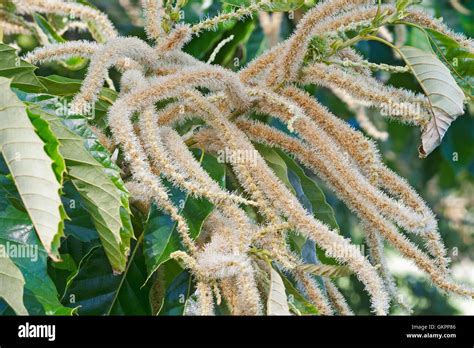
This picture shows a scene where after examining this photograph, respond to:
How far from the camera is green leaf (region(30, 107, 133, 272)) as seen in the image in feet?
3.78

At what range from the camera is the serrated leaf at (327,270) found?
1.21 meters

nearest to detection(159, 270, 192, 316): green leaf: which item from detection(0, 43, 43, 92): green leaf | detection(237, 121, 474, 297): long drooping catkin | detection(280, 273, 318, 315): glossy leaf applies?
detection(280, 273, 318, 315): glossy leaf

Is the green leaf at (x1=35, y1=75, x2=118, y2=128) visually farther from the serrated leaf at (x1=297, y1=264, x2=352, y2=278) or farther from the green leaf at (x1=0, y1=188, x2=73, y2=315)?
the serrated leaf at (x1=297, y1=264, x2=352, y2=278)

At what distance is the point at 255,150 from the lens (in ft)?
4.29

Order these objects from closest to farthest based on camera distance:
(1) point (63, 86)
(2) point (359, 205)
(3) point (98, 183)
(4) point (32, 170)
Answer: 1. (4) point (32, 170)
2. (3) point (98, 183)
3. (2) point (359, 205)
4. (1) point (63, 86)

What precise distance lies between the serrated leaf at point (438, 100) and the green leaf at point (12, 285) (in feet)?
2.29

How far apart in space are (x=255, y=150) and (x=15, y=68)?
455 mm

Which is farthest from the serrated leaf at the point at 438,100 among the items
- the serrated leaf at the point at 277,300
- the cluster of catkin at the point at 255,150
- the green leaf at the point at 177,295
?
the green leaf at the point at 177,295

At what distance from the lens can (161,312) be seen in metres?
1.29

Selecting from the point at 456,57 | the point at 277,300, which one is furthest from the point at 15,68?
the point at 456,57

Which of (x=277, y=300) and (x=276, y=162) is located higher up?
(x=276, y=162)

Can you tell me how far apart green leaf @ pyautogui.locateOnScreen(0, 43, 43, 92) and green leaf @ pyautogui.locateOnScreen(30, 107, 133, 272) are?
0.18 metres

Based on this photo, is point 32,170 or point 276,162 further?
point 276,162

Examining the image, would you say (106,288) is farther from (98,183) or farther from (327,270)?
(327,270)
